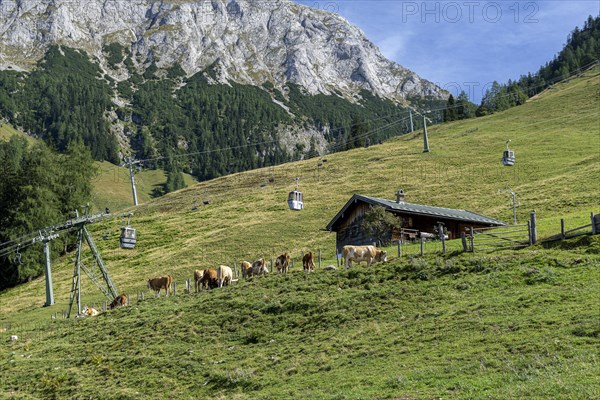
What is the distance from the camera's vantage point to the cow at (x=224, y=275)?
155ft

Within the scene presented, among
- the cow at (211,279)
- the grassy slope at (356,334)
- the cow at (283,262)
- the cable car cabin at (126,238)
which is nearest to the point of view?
the grassy slope at (356,334)

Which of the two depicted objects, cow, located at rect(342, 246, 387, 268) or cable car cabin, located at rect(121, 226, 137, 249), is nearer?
cow, located at rect(342, 246, 387, 268)

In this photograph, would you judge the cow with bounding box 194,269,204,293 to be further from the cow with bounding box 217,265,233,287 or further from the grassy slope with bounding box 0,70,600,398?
the grassy slope with bounding box 0,70,600,398

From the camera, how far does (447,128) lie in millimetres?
158250

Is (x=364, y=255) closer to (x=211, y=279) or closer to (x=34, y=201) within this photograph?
(x=211, y=279)

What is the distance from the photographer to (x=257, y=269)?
4894 centimetres

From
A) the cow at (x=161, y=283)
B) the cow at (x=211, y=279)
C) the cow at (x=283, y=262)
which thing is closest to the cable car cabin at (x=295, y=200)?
the cow at (x=283, y=262)

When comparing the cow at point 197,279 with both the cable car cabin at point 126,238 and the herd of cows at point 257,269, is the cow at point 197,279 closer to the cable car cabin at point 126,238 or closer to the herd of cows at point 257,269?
the herd of cows at point 257,269

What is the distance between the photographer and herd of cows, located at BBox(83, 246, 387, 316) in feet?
142

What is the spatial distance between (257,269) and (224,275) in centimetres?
266

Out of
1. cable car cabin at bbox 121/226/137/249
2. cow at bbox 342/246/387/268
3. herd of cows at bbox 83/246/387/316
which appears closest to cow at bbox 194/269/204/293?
herd of cows at bbox 83/246/387/316

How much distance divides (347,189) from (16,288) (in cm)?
4572

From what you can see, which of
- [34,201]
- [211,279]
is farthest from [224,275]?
[34,201]

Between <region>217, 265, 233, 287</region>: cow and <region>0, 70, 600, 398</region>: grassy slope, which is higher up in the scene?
<region>217, 265, 233, 287</region>: cow
